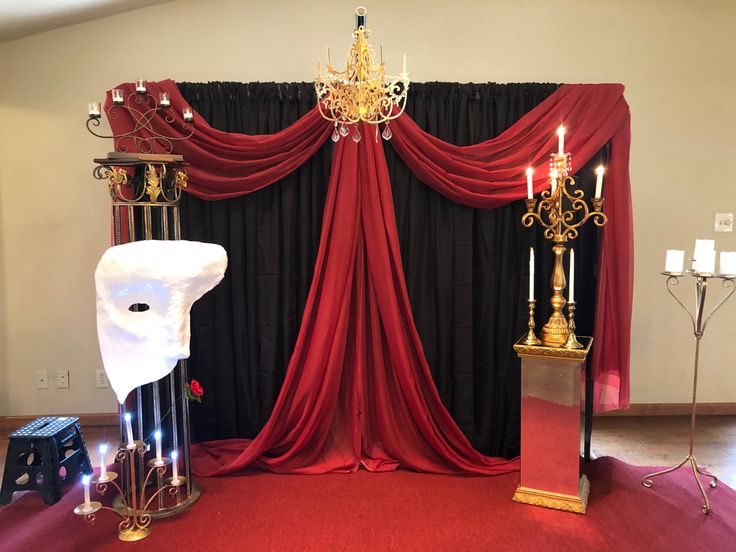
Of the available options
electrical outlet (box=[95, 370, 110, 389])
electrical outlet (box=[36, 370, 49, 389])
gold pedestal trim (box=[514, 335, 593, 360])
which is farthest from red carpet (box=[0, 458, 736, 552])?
electrical outlet (box=[36, 370, 49, 389])

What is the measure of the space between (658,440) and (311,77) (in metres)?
3.08

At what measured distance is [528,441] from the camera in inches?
99.7

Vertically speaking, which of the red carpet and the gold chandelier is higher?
the gold chandelier

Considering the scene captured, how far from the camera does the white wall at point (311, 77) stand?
10.4 feet

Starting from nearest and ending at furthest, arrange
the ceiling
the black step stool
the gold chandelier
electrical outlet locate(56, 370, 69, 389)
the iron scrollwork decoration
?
the gold chandelier → the black step stool → the iron scrollwork decoration → the ceiling → electrical outlet locate(56, 370, 69, 389)

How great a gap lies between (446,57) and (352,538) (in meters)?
2.69

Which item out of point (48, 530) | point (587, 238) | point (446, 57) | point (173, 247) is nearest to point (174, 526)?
point (48, 530)

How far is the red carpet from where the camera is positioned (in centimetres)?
222

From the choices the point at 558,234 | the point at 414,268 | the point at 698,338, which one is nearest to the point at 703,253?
the point at 698,338

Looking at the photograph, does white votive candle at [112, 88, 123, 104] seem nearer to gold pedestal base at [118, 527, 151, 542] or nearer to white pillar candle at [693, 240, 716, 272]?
gold pedestal base at [118, 527, 151, 542]

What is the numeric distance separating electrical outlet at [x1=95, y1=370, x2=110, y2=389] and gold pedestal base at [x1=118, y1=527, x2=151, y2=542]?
135 centimetres

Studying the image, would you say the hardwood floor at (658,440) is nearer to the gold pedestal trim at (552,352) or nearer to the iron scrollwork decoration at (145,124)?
the gold pedestal trim at (552,352)

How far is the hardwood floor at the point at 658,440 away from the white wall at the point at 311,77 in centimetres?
18

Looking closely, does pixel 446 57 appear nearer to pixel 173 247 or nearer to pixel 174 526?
pixel 173 247
